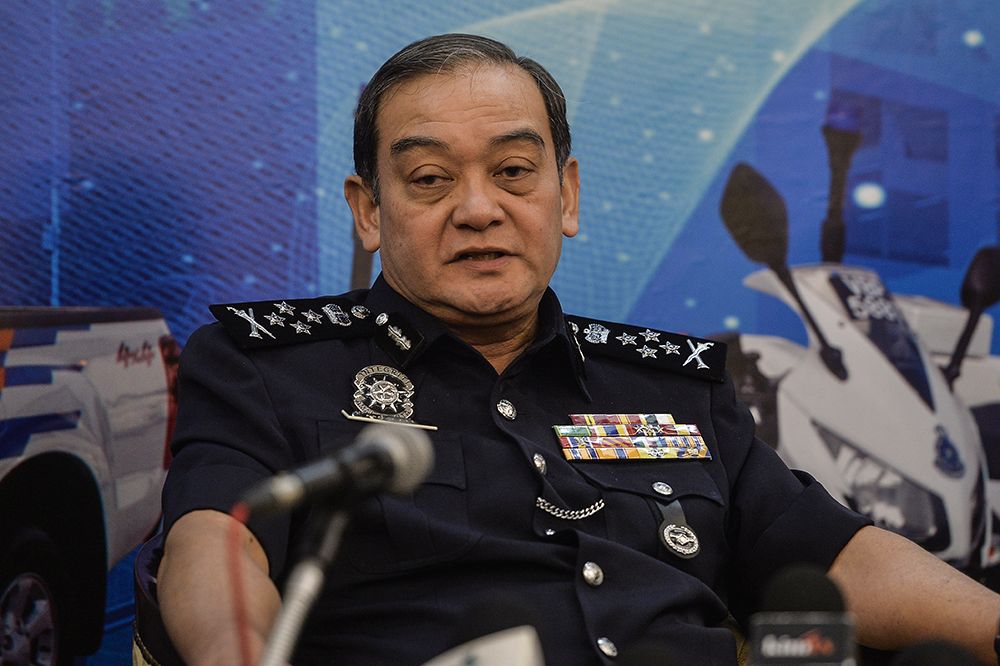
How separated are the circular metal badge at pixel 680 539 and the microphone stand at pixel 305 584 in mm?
1101

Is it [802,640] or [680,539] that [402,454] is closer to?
[802,640]

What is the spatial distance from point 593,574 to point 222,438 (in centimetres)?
59

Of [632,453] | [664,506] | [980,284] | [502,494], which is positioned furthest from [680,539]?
[980,284]

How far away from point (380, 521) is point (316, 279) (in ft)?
3.73

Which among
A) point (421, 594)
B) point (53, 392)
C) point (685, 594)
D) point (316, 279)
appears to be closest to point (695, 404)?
point (685, 594)

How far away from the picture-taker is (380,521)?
1.74 meters

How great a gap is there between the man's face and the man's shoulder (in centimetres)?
12

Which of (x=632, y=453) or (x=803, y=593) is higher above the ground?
(x=803, y=593)

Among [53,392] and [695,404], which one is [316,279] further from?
[695,404]

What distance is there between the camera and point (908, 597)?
1811 millimetres

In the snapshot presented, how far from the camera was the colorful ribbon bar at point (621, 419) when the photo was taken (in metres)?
2.04

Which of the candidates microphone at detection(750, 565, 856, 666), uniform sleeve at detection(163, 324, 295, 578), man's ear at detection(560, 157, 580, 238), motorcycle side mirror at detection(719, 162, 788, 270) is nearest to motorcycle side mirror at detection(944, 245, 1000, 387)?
motorcycle side mirror at detection(719, 162, 788, 270)

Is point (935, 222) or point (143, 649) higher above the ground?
point (935, 222)

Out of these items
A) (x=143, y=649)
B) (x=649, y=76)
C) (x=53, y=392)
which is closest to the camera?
(x=143, y=649)
